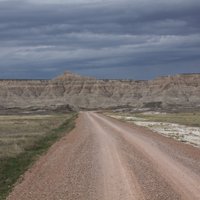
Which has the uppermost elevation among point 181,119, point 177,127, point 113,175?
point 113,175

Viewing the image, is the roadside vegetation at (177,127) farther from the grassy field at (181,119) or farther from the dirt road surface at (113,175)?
the dirt road surface at (113,175)

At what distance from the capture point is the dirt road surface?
44.4 feet

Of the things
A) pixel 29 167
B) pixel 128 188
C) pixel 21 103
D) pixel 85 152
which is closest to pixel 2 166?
pixel 29 167

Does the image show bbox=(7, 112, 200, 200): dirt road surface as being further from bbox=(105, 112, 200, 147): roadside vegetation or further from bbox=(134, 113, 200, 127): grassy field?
bbox=(134, 113, 200, 127): grassy field

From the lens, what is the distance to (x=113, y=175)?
54.9 feet

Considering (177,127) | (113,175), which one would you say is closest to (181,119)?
(177,127)

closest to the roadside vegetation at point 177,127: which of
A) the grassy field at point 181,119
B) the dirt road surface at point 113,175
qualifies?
the grassy field at point 181,119

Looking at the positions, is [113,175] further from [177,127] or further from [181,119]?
[181,119]

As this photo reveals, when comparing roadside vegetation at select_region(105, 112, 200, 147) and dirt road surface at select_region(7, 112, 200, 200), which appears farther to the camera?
roadside vegetation at select_region(105, 112, 200, 147)

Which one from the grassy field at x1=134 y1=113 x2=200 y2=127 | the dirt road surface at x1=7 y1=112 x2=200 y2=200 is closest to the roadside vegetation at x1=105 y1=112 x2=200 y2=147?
the grassy field at x1=134 y1=113 x2=200 y2=127

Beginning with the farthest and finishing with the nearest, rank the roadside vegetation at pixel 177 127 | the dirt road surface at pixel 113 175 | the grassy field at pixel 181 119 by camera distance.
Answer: the grassy field at pixel 181 119
the roadside vegetation at pixel 177 127
the dirt road surface at pixel 113 175

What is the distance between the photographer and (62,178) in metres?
16.6

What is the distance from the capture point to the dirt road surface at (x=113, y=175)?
1355 centimetres

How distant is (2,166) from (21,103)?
17820 centimetres
